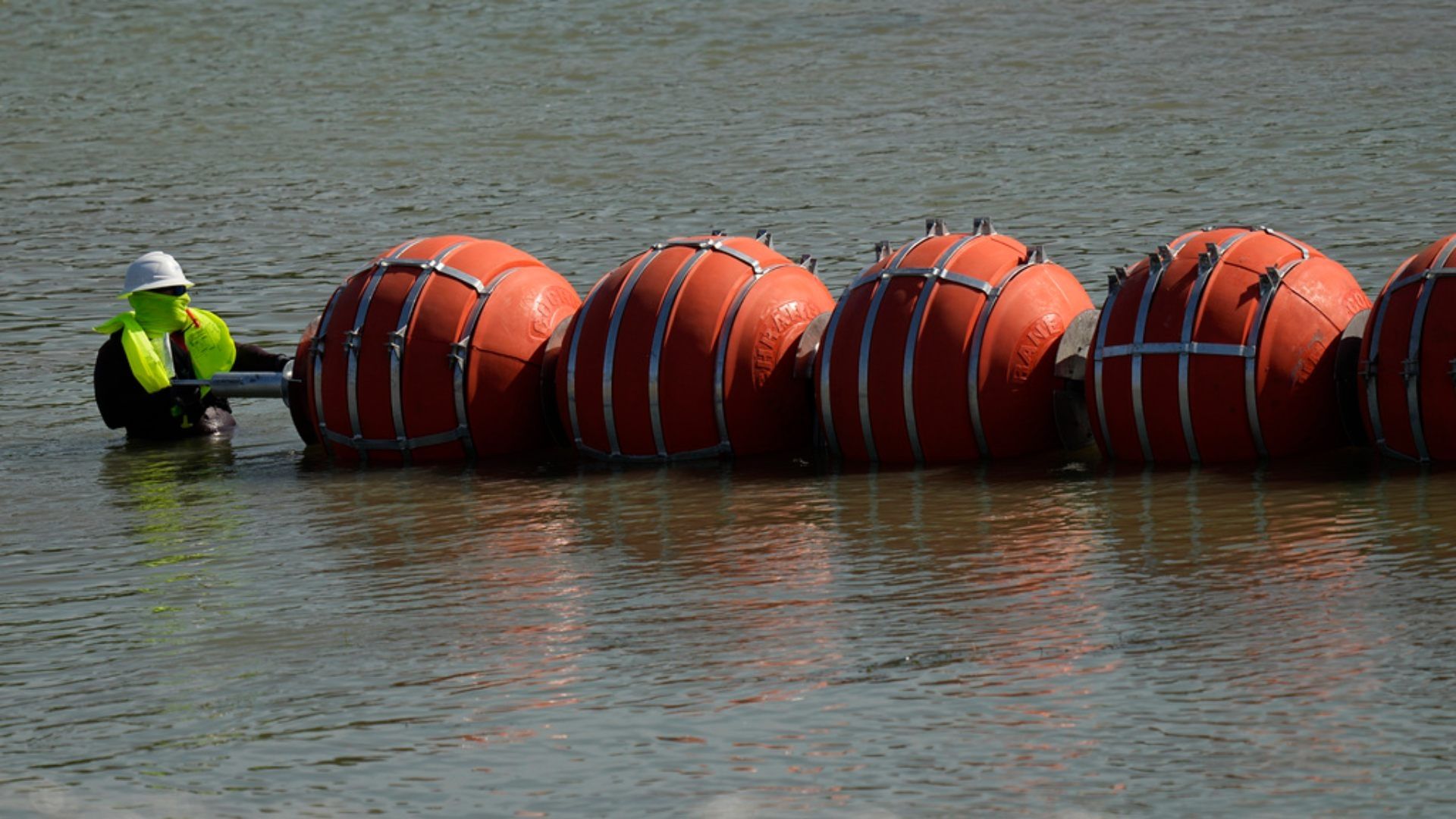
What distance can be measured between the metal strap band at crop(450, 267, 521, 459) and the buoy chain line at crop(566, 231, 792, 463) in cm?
59

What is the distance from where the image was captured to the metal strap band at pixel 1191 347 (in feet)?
34.5

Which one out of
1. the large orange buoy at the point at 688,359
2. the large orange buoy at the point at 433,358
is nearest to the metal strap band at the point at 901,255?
the large orange buoy at the point at 688,359

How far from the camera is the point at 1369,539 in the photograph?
8.91m

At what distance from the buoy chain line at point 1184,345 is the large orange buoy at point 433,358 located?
3171 millimetres

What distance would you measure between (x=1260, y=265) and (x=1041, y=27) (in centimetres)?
1999

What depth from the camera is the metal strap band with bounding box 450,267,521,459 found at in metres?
11.8

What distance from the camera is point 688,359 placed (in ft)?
37.3

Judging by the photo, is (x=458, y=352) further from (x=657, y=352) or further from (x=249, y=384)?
(x=249, y=384)

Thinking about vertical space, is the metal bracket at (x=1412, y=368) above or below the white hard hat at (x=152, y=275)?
below

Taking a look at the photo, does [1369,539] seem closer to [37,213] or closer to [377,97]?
[37,213]

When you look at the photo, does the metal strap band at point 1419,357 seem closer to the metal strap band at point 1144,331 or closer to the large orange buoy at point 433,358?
the metal strap band at point 1144,331

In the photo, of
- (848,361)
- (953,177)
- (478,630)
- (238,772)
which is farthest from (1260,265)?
(953,177)

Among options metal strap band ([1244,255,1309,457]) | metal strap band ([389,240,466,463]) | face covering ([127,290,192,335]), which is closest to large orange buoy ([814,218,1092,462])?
metal strap band ([1244,255,1309,457])

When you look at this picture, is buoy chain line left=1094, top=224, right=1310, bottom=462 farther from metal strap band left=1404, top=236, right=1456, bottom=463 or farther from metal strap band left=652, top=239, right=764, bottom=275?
metal strap band left=652, top=239, right=764, bottom=275
